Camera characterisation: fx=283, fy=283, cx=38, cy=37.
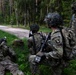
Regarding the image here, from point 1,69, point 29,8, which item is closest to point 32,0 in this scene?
point 29,8

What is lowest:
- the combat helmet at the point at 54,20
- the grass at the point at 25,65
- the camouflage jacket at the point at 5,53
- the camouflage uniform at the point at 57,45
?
the grass at the point at 25,65

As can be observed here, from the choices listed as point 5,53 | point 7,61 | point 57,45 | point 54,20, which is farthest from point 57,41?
point 5,53

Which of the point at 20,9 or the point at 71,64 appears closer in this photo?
the point at 71,64

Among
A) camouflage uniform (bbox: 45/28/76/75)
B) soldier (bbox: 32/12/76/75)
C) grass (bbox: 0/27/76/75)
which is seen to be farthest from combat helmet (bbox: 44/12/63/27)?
grass (bbox: 0/27/76/75)

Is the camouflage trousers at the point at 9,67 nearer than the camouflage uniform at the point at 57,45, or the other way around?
the camouflage uniform at the point at 57,45

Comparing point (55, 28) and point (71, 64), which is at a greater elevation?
point (55, 28)

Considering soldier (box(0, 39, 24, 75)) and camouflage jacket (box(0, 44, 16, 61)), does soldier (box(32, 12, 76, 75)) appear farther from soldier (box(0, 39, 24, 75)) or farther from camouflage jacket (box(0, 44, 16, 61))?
camouflage jacket (box(0, 44, 16, 61))

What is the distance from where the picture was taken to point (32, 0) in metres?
35.2

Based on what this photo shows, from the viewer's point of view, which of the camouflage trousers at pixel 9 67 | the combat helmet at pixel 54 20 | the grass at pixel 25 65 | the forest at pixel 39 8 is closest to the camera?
the combat helmet at pixel 54 20

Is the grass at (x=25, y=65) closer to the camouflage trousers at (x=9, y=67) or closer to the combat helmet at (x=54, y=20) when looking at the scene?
the camouflage trousers at (x=9, y=67)

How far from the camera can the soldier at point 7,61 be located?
713 centimetres

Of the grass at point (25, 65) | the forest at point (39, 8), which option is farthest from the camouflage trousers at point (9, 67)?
the forest at point (39, 8)

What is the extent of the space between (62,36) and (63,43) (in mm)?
132

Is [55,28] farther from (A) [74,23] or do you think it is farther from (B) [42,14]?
(B) [42,14]
